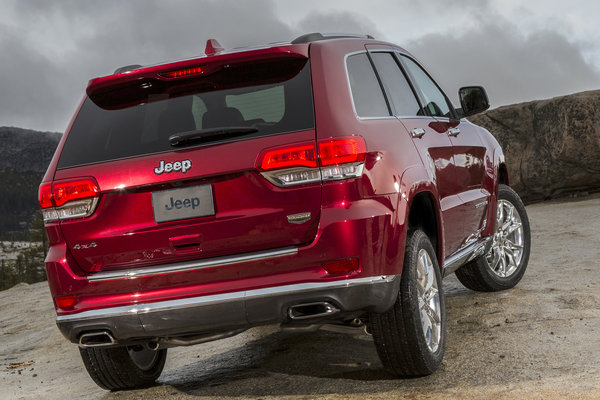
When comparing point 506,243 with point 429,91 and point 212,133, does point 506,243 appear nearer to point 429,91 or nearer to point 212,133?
point 429,91

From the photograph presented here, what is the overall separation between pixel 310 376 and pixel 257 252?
1.24m

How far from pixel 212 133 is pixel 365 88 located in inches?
35.8

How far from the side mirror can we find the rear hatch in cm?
232

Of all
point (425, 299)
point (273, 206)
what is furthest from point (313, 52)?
point (425, 299)

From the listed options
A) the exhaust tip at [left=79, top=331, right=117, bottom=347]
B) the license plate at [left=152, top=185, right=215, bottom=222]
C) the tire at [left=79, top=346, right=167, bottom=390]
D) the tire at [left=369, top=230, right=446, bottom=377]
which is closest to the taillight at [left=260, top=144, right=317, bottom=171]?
the license plate at [left=152, top=185, right=215, bottom=222]

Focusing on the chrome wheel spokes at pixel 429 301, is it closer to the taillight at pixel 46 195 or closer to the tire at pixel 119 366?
the tire at pixel 119 366

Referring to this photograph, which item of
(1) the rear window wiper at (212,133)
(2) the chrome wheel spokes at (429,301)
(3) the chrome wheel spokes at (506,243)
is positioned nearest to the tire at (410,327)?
(2) the chrome wheel spokes at (429,301)

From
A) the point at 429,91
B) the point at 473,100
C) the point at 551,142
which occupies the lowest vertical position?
the point at 551,142

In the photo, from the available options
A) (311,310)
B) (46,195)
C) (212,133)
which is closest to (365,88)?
(212,133)

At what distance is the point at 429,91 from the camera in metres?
5.36

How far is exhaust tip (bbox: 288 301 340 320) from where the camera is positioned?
11.6ft

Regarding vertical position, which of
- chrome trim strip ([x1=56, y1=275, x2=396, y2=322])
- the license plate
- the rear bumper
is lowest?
the rear bumper

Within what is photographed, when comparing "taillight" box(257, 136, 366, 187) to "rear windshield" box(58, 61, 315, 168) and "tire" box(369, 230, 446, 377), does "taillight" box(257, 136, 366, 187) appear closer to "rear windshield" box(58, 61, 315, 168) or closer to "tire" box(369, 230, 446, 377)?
"rear windshield" box(58, 61, 315, 168)

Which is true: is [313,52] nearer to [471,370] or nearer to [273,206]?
[273,206]
